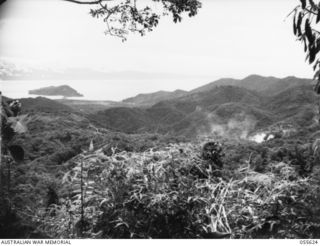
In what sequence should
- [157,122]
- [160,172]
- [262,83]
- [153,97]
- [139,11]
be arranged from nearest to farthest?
[160,172] → [139,11] → [157,122] → [153,97] → [262,83]

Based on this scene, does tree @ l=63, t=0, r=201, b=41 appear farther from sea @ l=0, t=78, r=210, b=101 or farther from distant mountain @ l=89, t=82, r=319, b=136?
distant mountain @ l=89, t=82, r=319, b=136

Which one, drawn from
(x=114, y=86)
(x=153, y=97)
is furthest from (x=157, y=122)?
(x=114, y=86)

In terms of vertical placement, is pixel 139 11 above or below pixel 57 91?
above

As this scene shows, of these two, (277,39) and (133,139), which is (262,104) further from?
(133,139)

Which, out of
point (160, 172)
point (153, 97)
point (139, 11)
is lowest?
point (160, 172)

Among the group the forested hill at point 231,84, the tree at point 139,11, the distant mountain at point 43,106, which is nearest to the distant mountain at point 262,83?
the forested hill at point 231,84

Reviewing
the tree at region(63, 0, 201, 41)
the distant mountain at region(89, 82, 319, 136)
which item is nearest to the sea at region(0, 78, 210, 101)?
the distant mountain at region(89, 82, 319, 136)

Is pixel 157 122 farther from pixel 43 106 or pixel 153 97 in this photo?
pixel 43 106
